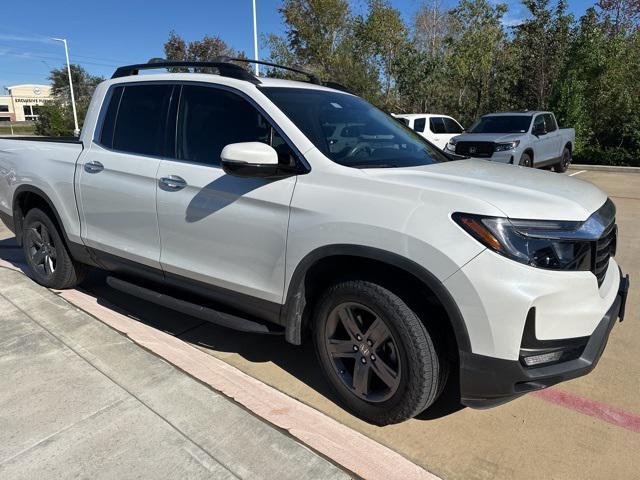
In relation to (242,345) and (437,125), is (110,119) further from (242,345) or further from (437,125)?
(437,125)

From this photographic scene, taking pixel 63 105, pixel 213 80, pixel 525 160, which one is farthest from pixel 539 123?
pixel 63 105

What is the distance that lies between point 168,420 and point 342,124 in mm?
2027

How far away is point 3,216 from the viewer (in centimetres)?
505

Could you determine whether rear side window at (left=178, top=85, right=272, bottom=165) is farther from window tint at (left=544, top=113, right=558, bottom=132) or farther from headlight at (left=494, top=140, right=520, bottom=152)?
window tint at (left=544, top=113, right=558, bottom=132)

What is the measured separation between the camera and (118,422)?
2732mm

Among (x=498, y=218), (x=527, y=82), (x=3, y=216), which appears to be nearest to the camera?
(x=498, y=218)

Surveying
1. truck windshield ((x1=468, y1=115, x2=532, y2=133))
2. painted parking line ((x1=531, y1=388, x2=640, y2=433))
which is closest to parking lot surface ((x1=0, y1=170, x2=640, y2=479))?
painted parking line ((x1=531, y1=388, x2=640, y2=433))

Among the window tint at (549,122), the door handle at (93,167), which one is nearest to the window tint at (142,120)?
the door handle at (93,167)

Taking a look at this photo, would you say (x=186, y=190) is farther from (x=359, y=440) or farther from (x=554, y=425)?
(x=554, y=425)

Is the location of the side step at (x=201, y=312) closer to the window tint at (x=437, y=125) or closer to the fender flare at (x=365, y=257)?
the fender flare at (x=365, y=257)

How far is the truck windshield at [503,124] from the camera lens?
41.0ft

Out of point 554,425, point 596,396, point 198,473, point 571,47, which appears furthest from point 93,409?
point 571,47

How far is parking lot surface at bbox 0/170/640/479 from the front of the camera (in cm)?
246

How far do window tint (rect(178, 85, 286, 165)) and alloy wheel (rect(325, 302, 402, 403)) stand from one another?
3.42 feet
